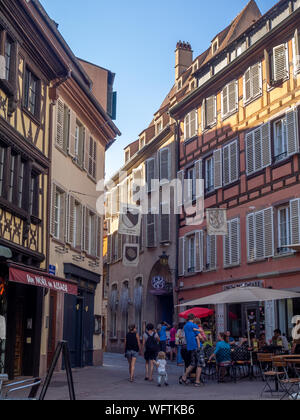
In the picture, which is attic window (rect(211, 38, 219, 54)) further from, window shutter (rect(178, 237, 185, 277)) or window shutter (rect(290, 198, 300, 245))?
window shutter (rect(290, 198, 300, 245))

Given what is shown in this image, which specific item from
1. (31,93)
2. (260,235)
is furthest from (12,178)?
(260,235)

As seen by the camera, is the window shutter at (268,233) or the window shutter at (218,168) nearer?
the window shutter at (268,233)

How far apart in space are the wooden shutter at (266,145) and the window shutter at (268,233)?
174 centimetres

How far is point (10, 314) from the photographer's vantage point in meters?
15.4

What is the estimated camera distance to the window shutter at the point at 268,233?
72.5 feet

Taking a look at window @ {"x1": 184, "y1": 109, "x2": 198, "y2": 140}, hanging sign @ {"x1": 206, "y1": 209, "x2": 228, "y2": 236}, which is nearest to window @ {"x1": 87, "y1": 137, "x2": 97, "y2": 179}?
hanging sign @ {"x1": 206, "y1": 209, "x2": 228, "y2": 236}

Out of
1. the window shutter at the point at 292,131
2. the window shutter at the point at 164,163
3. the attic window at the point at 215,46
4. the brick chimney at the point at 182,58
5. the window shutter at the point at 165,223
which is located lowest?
the window shutter at the point at 165,223

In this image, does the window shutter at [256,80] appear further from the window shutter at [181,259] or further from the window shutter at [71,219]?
the window shutter at [181,259]

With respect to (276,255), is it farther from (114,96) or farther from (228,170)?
(114,96)

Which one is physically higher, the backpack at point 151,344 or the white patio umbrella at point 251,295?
the white patio umbrella at point 251,295

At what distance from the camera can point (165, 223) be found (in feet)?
108

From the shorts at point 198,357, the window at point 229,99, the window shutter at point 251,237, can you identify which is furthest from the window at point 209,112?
the shorts at point 198,357

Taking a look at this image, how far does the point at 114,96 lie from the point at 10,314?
582 inches

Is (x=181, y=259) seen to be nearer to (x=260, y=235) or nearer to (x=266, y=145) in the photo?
(x=260, y=235)
